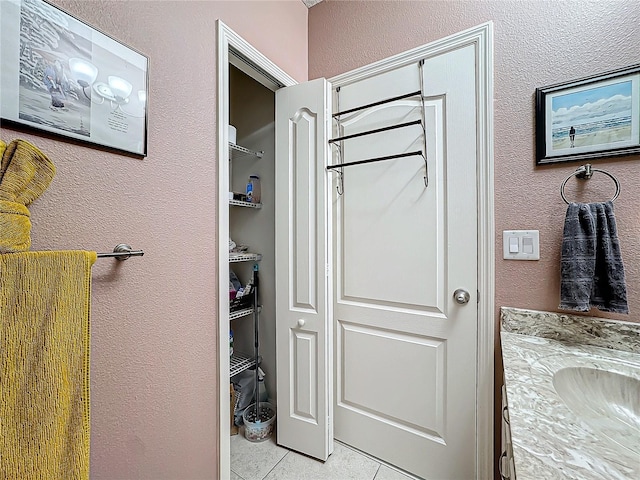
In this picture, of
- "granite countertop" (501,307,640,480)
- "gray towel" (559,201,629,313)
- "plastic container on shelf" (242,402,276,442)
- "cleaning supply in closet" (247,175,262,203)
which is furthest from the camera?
"cleaning supply in closet" (247,175,262,203)

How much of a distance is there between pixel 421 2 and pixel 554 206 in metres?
1.17

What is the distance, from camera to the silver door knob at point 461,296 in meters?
1.28

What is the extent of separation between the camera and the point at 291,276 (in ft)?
5.24

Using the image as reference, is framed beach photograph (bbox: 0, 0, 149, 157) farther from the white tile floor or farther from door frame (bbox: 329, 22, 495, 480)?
the white tile floor

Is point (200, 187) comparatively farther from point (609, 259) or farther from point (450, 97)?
point (609, 259)

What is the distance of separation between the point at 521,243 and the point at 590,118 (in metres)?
0.52

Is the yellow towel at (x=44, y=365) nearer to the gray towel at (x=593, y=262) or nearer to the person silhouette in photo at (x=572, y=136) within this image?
the gray towel at (x=593, y=262)

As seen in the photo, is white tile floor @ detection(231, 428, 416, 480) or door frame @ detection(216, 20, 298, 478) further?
white tile floor @ detection(231, 428, 416, 480)

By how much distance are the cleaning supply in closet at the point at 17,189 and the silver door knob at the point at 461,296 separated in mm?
1461

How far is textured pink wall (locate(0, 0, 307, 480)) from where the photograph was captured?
80 centimetres

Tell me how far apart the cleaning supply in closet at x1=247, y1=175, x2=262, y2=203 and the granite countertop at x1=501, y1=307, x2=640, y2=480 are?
1527 millimetres

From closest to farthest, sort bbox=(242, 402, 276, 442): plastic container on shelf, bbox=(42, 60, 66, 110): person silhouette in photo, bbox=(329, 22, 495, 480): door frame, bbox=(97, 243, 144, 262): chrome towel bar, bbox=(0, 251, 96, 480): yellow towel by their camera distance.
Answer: bbox=(0, 251, 96, 480): yellow towel → bbox=(42, 60, 66, 110): person silhouette in photo → bbox=(97, 243, 144, 262): chrome towel bar → bbox=(329, 22, 495, 480): door frame → bbox=(242, 402, 276, 442): plastic container on shelf

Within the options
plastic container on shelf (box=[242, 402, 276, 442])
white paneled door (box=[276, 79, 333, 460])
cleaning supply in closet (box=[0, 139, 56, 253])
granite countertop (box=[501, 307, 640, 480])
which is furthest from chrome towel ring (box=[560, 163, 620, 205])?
plastic container on shelf (box=[242, 402, 276, 442])

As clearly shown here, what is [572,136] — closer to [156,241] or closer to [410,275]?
[410,275]
